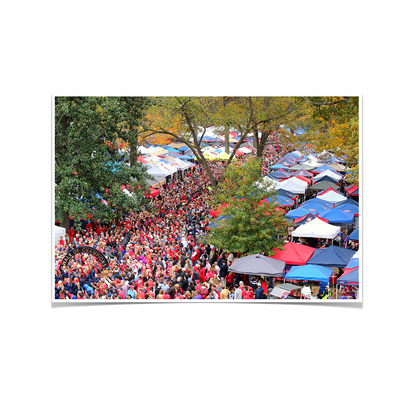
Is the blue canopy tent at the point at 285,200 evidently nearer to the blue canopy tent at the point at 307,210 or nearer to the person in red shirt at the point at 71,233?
the blue canopy tent at the point at 307,210

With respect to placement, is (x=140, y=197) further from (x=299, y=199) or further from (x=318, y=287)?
(x=299, y=199)

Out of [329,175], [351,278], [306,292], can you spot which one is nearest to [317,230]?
[351,278]

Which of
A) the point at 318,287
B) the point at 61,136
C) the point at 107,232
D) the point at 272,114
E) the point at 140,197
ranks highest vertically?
the point at 272,114

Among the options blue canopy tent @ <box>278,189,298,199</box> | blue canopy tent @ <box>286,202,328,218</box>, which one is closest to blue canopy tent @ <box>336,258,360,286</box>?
blue canopy tent @ <box>286,202,328,218</box>

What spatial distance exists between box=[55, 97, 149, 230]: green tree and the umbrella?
19.3 ft

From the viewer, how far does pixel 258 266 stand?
16.0 m

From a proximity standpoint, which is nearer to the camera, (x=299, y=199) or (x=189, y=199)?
(x=189, y=199)

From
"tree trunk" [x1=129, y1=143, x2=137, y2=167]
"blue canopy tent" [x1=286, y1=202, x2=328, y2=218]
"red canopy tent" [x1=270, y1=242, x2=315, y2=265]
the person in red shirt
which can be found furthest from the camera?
"blue canopy tent" [x1=286, y1=202, x2=328, y2=218]

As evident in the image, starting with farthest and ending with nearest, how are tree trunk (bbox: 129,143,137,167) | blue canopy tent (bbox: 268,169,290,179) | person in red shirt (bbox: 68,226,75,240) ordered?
blue canopy tent (bbox: 268,169,290,179), tree trunk (bbox: 129,143,137,167), person in red shirt (bbox: 68,226,75,240)

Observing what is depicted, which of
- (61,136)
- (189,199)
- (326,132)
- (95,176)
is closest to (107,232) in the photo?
(95,176)

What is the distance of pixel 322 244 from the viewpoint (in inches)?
828

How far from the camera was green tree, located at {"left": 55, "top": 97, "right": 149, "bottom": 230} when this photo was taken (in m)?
18.8

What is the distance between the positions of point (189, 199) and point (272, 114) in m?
6.14

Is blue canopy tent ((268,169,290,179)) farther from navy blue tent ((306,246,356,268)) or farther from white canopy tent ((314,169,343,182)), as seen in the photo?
navy blue tent ((306,246,356,268))
